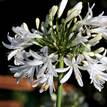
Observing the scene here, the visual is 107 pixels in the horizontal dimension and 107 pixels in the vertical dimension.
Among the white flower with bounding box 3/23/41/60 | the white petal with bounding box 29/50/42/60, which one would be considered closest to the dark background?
the white flower with bounding box 3/23/41/60

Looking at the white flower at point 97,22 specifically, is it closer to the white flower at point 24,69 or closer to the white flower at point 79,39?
the white flower at point 79,39

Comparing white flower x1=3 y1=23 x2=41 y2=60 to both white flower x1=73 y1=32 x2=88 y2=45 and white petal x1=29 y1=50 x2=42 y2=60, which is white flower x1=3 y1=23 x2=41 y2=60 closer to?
white petal x1=29 y1=50 x2=42 y2=60

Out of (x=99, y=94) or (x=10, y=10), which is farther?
(x=10, y=10)

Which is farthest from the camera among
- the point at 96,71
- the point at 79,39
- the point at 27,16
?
the point at 27,16

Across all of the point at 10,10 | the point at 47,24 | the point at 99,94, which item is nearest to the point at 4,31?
the point at 10,10

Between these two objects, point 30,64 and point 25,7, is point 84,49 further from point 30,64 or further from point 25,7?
point 25,7

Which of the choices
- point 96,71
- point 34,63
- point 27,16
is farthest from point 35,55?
point 27,16

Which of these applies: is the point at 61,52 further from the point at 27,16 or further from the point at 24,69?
the point at 27,16
